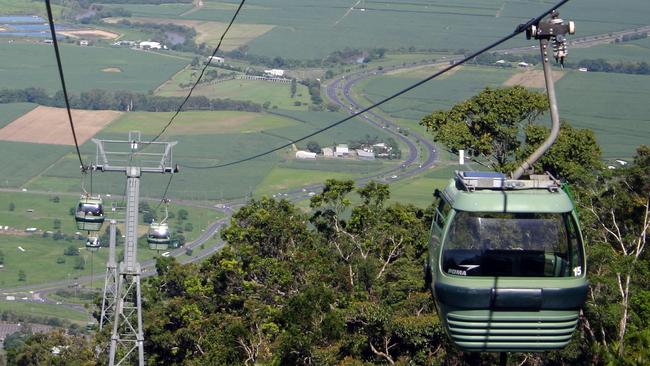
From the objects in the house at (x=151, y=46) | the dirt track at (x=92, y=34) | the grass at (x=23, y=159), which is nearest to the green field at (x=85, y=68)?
the house at (x=151, y=46)

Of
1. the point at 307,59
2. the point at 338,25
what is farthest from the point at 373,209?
the point at 338,25

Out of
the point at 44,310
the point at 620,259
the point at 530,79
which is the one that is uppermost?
the point at 620,259

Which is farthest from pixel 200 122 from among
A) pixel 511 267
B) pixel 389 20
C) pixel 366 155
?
pixel 511 267

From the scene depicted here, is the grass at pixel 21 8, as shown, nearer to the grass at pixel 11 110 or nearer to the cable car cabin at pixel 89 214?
the grass at pixel 11 110

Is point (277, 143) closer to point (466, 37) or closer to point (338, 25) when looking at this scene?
point (466, 37)

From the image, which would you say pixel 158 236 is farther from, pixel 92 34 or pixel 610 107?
pixel 92 34
